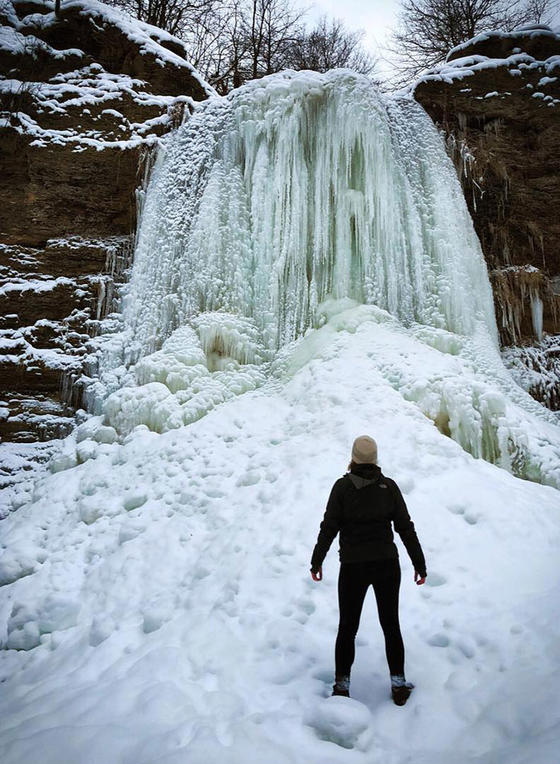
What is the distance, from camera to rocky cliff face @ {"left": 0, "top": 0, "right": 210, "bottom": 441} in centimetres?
632

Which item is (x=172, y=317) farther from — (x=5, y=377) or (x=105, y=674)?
(x=105, y=674)

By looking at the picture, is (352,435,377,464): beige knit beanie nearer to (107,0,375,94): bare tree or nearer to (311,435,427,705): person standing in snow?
(311,435,427,705): person standing in snow

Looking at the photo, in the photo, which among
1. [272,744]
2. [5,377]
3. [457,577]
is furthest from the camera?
[5,377]

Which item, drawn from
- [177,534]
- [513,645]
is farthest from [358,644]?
[177,534]

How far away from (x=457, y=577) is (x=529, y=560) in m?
0.52

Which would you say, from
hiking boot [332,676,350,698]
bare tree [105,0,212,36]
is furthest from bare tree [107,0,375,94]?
hiking boot [332,676,350,698]

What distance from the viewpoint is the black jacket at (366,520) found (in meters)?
2.13

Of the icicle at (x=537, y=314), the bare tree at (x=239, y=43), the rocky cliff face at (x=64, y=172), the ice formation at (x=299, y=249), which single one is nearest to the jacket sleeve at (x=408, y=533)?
the ice formation at (x=299, y=249)

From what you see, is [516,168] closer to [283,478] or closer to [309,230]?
[309,230]

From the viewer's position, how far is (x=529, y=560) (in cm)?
307

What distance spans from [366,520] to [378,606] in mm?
383

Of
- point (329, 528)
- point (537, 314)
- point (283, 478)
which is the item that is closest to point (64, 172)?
point (283, 478)

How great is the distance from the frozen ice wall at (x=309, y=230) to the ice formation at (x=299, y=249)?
0.7 inches

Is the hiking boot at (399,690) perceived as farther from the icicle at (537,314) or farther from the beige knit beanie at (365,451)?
the icicle at (537,314)
